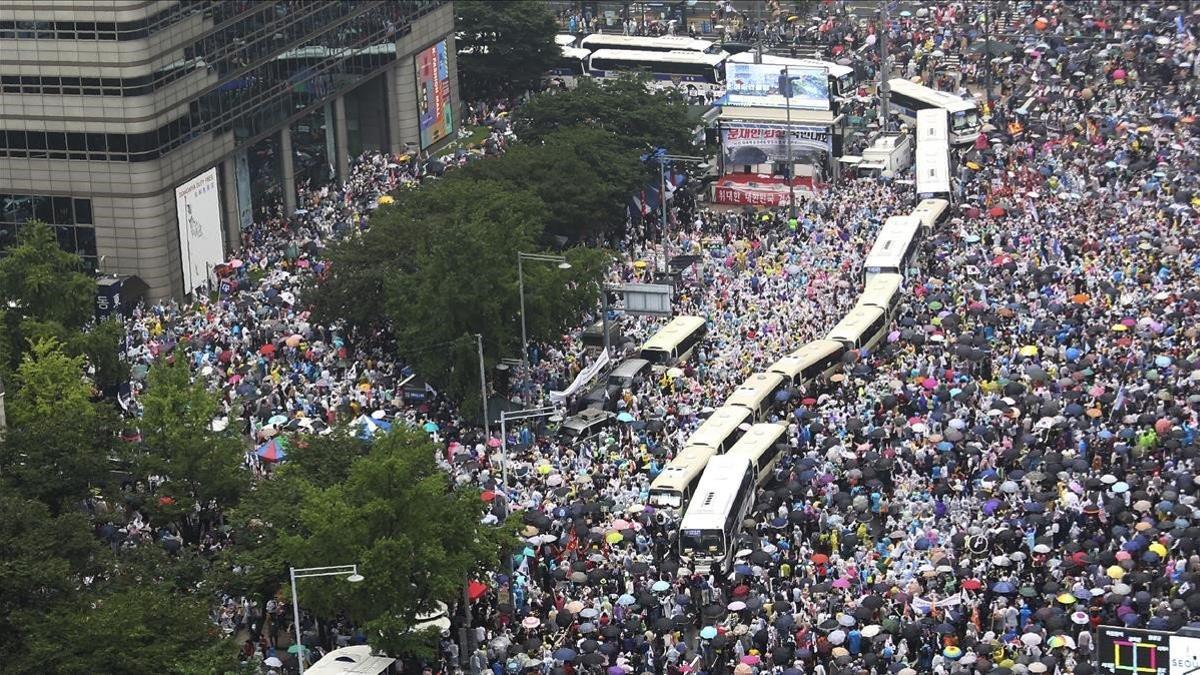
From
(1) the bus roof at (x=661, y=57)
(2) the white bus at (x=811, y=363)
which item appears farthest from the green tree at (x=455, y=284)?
(1) the bus roof at (x=661, y=57)

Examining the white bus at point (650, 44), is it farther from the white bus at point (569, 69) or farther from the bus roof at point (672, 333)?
the bus roof at point (672, 333)

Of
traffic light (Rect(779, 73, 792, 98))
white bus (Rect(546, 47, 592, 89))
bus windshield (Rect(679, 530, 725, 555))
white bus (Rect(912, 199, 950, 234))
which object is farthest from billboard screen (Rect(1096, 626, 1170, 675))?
white bus (Rect(546, 47, 592, 89))

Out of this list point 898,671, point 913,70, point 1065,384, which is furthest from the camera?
point 913,70

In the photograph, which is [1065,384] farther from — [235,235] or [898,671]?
[235,235]

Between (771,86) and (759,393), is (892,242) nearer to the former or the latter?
(759,393)

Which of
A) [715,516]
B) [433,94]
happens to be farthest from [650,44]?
[715,516]

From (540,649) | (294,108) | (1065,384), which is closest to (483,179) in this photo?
(294,108)
